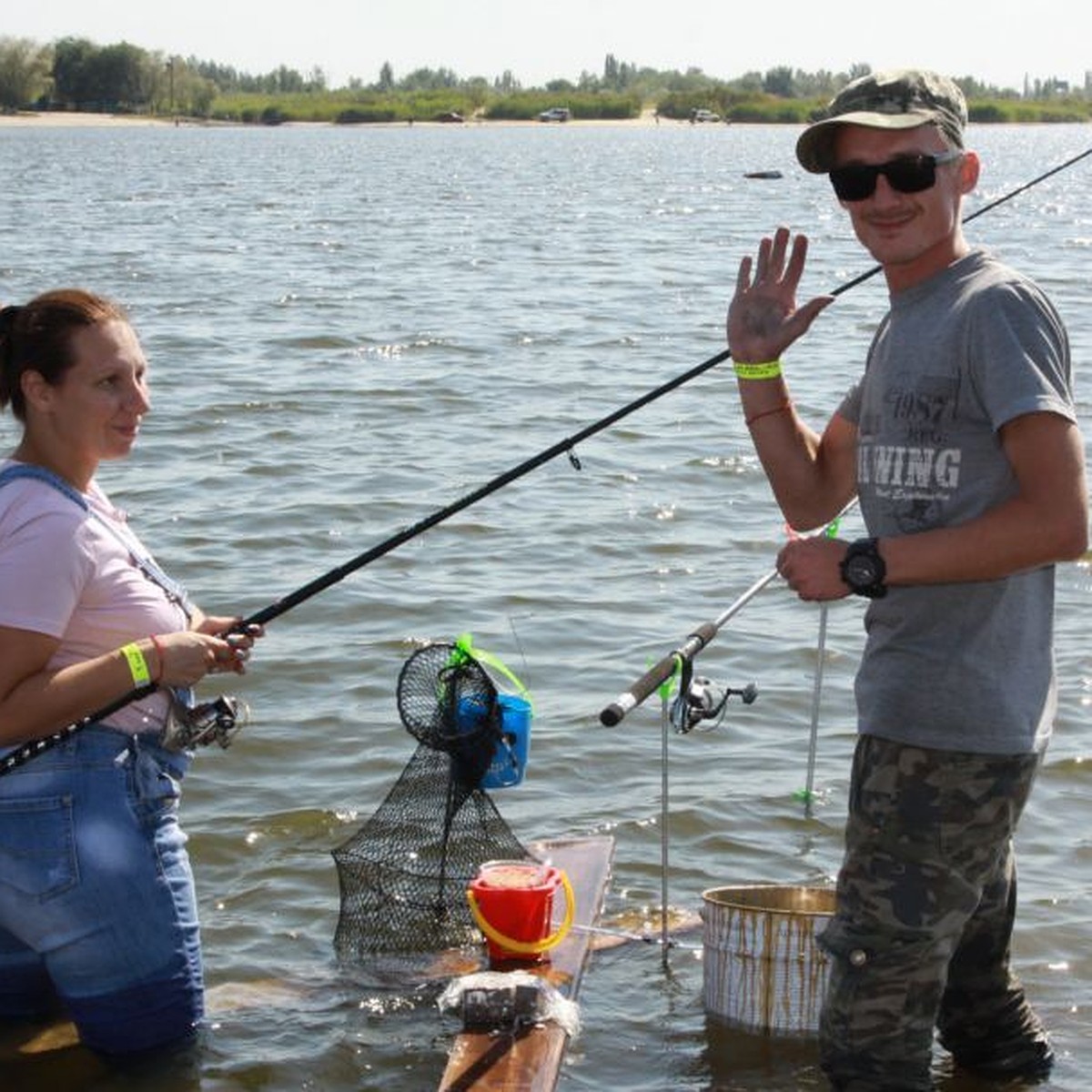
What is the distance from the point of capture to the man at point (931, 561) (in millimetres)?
3518

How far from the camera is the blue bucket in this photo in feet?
17.8

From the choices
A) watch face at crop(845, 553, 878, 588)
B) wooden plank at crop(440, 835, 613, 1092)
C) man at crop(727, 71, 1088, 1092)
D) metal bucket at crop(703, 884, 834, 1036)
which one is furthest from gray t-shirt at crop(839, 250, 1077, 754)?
wooden plank at crop(440, 835, 613, 1092)

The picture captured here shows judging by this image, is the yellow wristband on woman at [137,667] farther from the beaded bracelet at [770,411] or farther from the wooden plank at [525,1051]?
the beaded bracelet at [770,411]

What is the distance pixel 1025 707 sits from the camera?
3.61 meters

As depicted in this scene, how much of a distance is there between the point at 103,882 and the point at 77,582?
0.63m

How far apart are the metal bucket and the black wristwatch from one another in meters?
1.29

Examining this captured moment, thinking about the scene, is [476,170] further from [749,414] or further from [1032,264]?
[749,414]

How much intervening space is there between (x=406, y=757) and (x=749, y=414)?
3373 millimetres

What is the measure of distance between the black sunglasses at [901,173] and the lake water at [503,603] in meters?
1.92

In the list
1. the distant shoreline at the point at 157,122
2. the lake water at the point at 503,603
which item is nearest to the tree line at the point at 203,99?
the distant shoreline at the point at 157,122

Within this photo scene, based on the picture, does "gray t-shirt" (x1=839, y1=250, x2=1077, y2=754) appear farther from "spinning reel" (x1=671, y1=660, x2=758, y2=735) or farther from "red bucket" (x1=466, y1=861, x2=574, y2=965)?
"red bucket" (x1=466, y1=861, x2=574, y2=965)

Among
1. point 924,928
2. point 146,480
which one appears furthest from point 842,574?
point 146,480

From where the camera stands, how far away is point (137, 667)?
4.29 meters

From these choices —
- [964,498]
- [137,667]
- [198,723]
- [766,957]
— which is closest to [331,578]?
[198,723]
